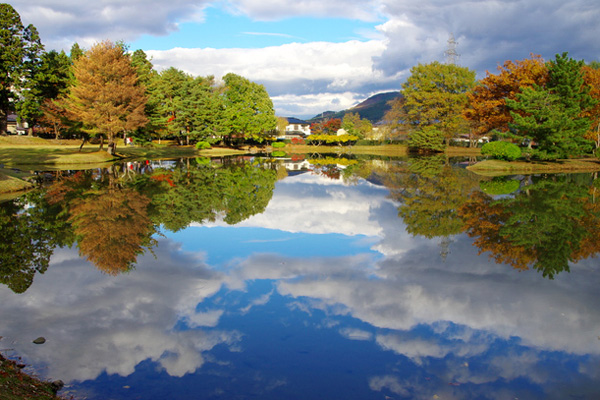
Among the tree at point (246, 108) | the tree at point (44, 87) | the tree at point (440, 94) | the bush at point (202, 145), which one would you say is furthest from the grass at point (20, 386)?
the tree at point (440, 94)

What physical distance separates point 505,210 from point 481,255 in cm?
679

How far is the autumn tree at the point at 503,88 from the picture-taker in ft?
141

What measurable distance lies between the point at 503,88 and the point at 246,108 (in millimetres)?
38759

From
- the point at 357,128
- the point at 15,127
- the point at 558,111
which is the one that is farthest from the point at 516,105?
the point at 15,127

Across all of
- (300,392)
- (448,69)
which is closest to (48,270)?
(300,392)

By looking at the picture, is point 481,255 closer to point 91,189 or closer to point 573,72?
point 91,189

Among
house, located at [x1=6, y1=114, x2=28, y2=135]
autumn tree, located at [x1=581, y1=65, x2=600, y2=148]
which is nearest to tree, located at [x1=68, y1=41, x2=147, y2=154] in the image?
house, located at [x1=6, y1=114, x2=28, y2=135]

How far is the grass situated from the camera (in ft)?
14.6

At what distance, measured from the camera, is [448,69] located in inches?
2685

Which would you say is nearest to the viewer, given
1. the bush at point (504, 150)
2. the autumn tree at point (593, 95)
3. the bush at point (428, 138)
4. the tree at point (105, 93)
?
the bush at point (504, 150)

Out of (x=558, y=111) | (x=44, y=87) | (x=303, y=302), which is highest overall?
(x=44, y=87)

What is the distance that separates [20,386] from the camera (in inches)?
186

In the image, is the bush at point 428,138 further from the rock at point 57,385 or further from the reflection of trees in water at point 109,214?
the rock at point 57,385

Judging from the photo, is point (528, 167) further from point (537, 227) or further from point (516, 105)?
point (537, 227)
